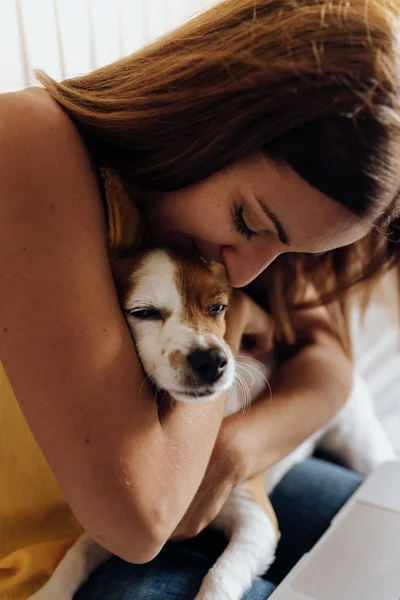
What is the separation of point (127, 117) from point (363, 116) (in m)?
0.30

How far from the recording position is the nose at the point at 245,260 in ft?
2.95

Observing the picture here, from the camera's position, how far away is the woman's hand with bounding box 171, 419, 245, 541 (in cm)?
100

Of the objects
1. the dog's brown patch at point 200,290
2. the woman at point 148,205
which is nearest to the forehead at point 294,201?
the woman at point 148,205

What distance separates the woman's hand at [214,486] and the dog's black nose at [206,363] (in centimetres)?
21

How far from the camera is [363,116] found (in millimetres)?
727

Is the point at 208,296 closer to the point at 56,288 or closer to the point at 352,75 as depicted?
the point at 56,288

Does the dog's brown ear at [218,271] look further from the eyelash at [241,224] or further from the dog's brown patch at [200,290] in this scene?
the eyelash at [241,224]

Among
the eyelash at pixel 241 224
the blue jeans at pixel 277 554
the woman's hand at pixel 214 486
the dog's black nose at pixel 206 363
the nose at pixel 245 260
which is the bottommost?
the blue jeans at pixel 277 554

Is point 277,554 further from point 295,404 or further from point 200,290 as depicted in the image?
point 200,290

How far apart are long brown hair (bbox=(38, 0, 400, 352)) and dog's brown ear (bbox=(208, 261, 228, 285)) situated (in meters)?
0.17

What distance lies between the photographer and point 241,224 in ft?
2.81

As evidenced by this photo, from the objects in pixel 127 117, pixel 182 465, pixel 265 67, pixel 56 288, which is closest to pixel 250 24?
pixel 265 67

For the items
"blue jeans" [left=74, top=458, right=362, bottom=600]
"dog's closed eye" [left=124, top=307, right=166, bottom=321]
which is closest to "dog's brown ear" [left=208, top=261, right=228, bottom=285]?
"dog's closed eye" [left=124, top=307, right=166, bottom=321]

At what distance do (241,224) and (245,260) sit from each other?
0.24 feet
